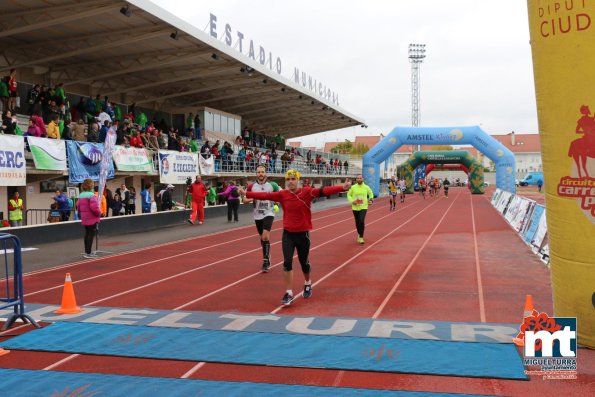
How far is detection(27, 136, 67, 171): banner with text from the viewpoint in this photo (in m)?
16.4

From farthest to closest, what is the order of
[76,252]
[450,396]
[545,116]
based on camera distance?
[76,252] < [545,116] < [450,396]

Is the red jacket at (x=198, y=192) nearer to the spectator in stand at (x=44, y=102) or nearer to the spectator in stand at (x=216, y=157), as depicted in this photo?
the spectator in stand at (x=44, y=102)

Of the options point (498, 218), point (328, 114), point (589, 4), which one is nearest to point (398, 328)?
point (589, 4)

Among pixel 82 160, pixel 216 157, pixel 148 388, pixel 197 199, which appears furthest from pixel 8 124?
pixel 216 157

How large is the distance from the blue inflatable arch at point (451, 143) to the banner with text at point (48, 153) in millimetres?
28919

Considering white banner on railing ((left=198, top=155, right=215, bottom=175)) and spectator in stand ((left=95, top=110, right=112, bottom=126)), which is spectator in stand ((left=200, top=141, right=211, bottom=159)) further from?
spectator in stand ((left=95, top=110, right=112, bottom=126))

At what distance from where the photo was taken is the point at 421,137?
41625 mm

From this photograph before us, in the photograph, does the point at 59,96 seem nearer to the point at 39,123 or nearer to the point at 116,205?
the point at 39,123

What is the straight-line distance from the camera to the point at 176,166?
2470 centimetres

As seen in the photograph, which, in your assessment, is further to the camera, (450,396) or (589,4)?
(589,4)

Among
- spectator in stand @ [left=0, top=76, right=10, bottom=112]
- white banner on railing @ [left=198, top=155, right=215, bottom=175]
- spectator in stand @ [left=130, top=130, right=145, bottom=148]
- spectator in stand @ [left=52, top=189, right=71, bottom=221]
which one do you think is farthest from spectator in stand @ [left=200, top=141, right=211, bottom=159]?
spectator in stand @ [left=0, top=76, right=10, bottom=112]

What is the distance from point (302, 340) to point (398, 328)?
124cm

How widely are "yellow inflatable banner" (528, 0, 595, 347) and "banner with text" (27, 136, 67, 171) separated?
15.0 metres

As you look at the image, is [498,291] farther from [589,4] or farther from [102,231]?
[102,231]
